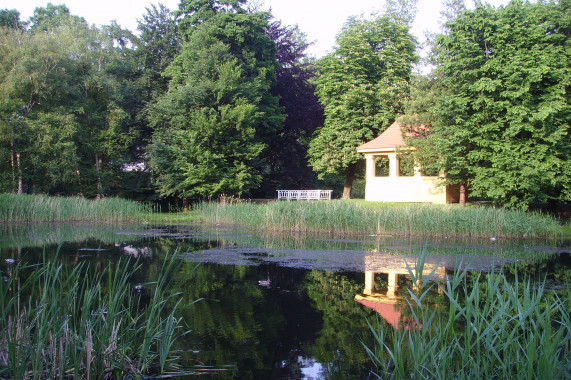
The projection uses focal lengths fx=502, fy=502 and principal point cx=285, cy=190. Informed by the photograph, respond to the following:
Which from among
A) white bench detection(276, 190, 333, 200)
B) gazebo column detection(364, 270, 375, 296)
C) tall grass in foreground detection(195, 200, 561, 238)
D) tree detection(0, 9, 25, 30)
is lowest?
gazebo column detection(364, 270, 375, 296)

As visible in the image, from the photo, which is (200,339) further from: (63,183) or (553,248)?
(63,183)

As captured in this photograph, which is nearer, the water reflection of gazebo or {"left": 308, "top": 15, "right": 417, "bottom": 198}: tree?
the water reflection of gazebo

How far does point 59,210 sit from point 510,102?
15411 mm

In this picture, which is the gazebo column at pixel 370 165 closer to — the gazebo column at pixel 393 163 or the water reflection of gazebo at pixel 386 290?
the gazebo column at pixel 393 163

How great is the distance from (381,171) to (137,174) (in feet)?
50.9

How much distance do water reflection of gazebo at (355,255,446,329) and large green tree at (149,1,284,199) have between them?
1318cm

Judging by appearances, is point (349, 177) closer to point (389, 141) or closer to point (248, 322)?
point (389, 141)

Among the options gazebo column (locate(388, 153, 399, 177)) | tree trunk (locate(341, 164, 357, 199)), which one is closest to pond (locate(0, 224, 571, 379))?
gazebo column (locate(388, 153, 399, 177))

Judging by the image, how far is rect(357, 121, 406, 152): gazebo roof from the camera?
20.5m

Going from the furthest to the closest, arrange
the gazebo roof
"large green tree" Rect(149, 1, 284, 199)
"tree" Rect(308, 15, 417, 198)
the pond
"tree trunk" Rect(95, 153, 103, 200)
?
"tree" Rect(308, 15, 417, 198)
"tree trunk" Rect(95, 153, 103, 200)
"large green tree" Rect(149, 1, 284, 199)
the gazebo roof
the pond

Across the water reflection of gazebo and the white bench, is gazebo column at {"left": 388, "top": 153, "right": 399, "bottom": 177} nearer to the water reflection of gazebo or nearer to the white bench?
the white bench

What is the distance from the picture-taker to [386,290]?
24.4 feet

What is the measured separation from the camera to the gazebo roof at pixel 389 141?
20.5m

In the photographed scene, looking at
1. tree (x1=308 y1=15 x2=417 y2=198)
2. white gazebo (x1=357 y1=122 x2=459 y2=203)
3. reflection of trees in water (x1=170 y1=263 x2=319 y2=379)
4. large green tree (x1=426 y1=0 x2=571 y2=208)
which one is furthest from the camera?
tree (x1=308 y1=15 x2=417 y2=198)
